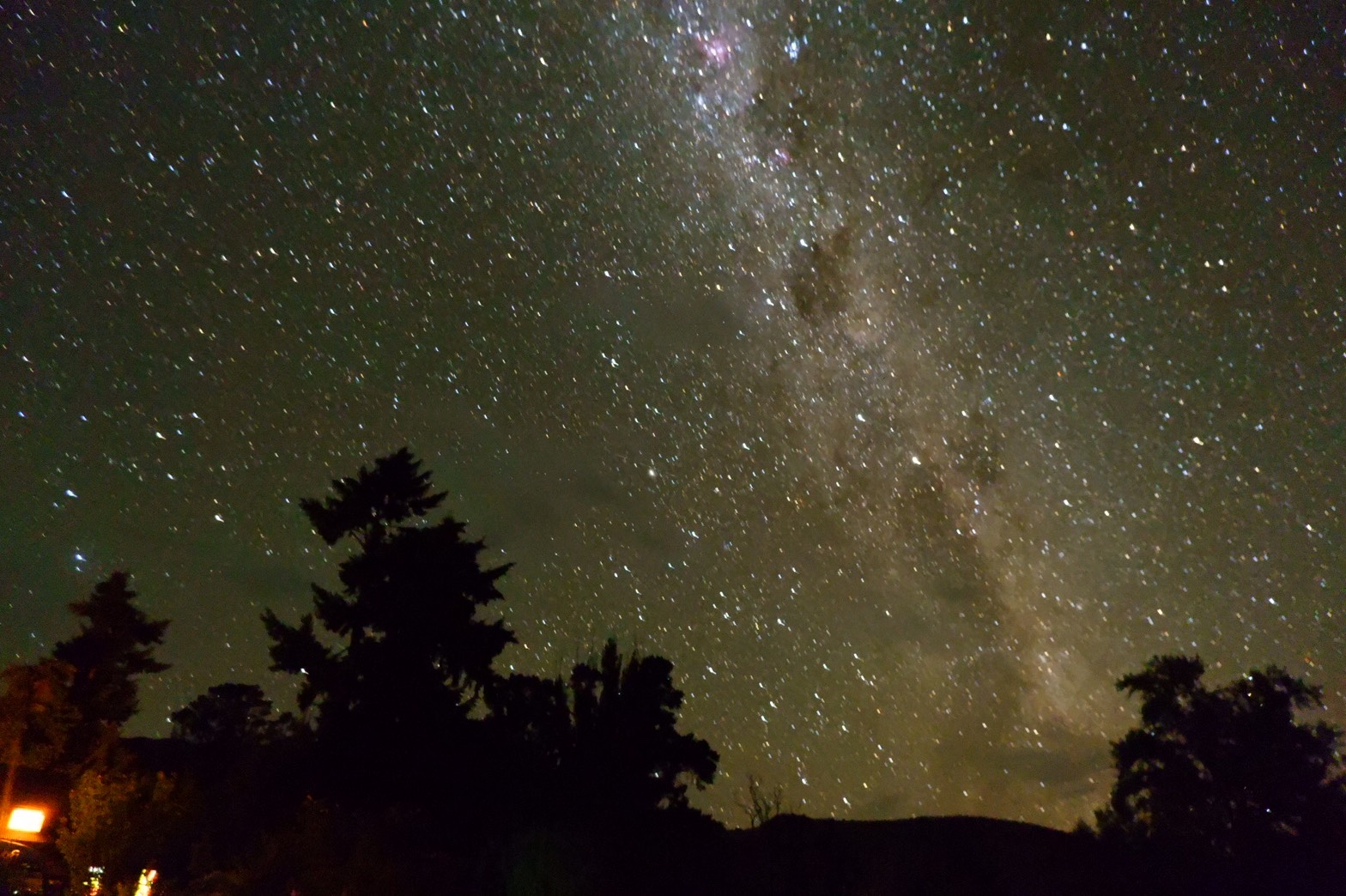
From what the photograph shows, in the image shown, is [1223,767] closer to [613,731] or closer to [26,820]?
[613,731]

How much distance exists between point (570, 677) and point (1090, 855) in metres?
20.4

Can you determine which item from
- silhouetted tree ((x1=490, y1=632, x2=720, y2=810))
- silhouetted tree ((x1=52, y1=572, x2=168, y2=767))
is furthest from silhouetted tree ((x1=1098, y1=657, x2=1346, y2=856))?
silhouetted tree ((x1=52, y1=572, x2=168, y2=767))

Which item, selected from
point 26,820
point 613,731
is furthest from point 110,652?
point 613,731

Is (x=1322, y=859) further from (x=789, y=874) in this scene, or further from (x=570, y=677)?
(x=570, y=677)

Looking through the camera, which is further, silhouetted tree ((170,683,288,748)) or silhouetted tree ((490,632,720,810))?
silhouetted tree ((170,683,288,748))

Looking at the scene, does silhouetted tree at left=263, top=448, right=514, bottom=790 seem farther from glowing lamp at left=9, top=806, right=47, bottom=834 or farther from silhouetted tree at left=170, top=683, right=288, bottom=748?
silhouetted tree at left=170, top=683, right=288, bottom=748

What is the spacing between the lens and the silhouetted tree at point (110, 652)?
3894cm

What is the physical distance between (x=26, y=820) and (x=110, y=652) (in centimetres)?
1527

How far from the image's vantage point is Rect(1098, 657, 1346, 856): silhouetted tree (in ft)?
101

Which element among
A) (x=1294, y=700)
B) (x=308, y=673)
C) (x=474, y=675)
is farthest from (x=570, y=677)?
(x=1294, y=700)

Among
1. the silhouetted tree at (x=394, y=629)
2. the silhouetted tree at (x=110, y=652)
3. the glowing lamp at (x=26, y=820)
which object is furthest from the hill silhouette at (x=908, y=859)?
the silhouetted tree at (x=110, y=652)

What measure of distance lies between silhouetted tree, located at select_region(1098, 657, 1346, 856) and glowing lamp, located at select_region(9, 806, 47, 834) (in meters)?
32.1

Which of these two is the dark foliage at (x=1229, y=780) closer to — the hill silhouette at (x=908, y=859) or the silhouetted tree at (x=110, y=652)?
the hill silhouette at (x=908, y=859)

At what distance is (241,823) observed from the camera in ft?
63.2
